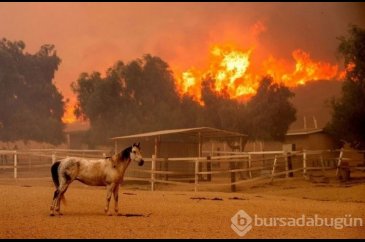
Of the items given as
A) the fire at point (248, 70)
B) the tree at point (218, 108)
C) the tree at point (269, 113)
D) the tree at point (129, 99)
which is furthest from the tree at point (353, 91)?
the tree at point (129, 99)

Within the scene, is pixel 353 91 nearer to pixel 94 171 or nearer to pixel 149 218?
pixel 149 218

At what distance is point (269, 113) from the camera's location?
33.1m

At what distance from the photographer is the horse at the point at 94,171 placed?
8625 millimetres

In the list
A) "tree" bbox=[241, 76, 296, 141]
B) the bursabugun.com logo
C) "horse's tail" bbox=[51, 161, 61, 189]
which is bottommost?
the bursabugun.com logo

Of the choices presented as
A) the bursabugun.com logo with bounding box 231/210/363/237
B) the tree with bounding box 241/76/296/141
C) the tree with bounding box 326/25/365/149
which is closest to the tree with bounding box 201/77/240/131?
the tree with bounding box 241/76/296/141

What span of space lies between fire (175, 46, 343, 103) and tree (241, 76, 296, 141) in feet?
16.2

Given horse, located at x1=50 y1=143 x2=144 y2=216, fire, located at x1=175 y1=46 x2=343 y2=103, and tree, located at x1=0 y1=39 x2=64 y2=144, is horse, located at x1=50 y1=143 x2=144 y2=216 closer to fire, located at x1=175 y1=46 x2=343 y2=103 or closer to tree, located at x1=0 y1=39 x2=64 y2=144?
fire, located at x1=175 y1=46 x2=343 y2=103

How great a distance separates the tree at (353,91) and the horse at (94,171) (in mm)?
16974

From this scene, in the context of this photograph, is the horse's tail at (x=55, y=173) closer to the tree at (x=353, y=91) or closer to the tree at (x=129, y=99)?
the tree at (x=353, y=91)

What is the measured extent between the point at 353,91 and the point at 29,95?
38427 millimetres

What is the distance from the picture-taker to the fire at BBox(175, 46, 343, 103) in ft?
131

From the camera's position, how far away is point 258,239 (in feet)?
20.6

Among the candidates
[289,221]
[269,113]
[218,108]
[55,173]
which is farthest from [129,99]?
[289,221]

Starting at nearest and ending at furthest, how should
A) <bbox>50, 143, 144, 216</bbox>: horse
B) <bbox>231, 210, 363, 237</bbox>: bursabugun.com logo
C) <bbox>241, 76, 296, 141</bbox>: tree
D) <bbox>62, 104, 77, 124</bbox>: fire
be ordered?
<bbox>231, 210, 363, 237</bbox>: bursabugun.com logo → <bbox>50, 143, 144, 216</bbox>: horse → <bbox>241, 76, 296, 141</bbox>: tree → <bbox>62, 104, 77, 124</bbox>: fire
